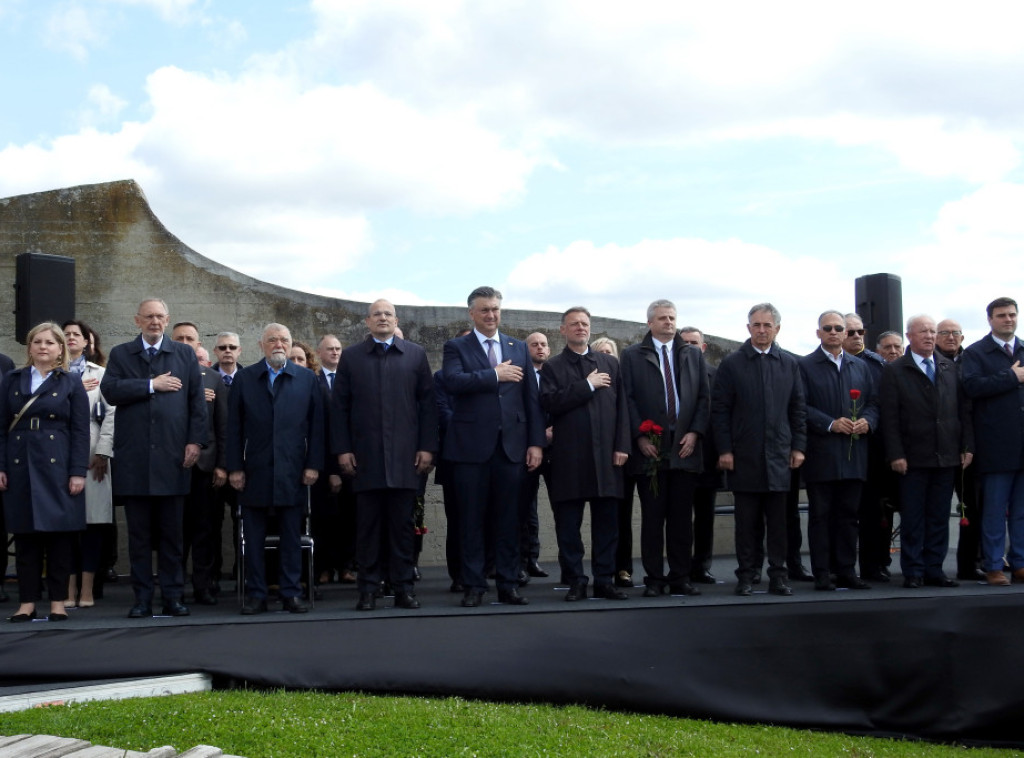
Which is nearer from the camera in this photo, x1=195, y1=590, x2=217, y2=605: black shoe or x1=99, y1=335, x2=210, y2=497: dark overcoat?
x1=99, y1=335, x2=210, y2=497: dark overcoat

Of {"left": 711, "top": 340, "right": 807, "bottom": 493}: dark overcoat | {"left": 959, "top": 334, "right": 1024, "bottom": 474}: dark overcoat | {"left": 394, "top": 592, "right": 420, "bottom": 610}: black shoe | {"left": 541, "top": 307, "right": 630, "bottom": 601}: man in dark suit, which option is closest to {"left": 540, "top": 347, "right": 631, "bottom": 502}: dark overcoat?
{"left": 541, "top": 307, "right": 630, "bottom": 601}: man in dark suit

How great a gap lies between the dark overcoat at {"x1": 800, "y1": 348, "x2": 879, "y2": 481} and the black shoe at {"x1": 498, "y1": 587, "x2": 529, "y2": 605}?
2.29m

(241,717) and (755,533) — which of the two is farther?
(755,533)

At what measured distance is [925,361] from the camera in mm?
8062

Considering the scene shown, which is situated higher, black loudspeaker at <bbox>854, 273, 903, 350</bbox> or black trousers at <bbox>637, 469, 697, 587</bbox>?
black loudspeaker at <bbox>854, 273, 903, 350</bbox>

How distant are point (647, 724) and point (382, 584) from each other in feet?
9.59

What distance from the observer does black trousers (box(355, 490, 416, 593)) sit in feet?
23.5

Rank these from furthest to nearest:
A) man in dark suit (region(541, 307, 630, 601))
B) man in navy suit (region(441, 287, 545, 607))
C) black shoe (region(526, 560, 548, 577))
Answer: black shoe (region(526, 560, 548, 577)), man in dark suit (region(541, 307, 630, 601)), man in navy suit (region(441, 287, 545, 607))

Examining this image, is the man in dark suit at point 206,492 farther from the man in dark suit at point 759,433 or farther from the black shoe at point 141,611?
the man in dark suit at point 759,433

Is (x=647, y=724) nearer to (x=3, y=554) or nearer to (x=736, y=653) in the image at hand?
(x=736, y=653)

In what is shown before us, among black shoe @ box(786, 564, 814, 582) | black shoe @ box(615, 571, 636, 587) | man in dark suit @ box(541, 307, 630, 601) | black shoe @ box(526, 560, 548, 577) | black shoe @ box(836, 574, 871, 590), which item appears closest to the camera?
man in dark suit @ box(541, 307, 630, 601)

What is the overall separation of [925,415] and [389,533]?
152 inches

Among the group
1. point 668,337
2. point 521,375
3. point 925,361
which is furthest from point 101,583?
point 925,361

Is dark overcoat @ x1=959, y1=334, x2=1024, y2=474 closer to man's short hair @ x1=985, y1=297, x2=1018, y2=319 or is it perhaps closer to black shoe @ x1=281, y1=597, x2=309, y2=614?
man's short hair @ x1=985, y1=297, x2=1018, y2=319
